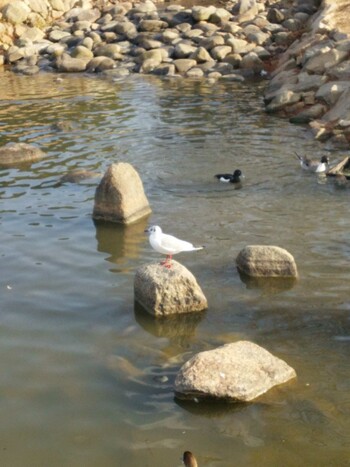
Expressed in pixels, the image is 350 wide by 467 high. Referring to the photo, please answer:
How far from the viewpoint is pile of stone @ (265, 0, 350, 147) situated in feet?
70.3

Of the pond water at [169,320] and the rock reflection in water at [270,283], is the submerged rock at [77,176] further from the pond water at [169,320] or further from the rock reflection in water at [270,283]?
the rock reflection in water at [270,283]

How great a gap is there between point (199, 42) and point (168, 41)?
5.76ft

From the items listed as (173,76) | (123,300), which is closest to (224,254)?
(123,300)

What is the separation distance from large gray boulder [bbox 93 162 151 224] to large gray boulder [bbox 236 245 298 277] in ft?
10.8

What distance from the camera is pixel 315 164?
17.1 m

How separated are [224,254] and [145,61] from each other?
23718mm

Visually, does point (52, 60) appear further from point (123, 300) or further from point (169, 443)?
point (169, 443)

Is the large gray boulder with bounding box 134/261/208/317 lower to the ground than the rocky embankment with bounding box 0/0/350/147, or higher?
higher

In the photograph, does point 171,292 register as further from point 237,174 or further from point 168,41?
point 168,41

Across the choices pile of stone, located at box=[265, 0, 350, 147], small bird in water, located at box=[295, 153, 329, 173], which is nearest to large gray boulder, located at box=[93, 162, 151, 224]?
small bird in water, located at box=[295, 153, 329, 173]

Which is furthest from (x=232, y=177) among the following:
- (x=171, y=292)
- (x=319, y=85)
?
(x=319, y=85)

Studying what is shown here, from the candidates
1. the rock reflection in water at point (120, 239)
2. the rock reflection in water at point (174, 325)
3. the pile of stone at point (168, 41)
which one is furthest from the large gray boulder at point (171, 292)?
the pile of stone at point (168, 41)

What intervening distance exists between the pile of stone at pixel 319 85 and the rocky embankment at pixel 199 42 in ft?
0.13

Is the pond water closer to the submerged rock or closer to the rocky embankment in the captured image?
the submerged rock
